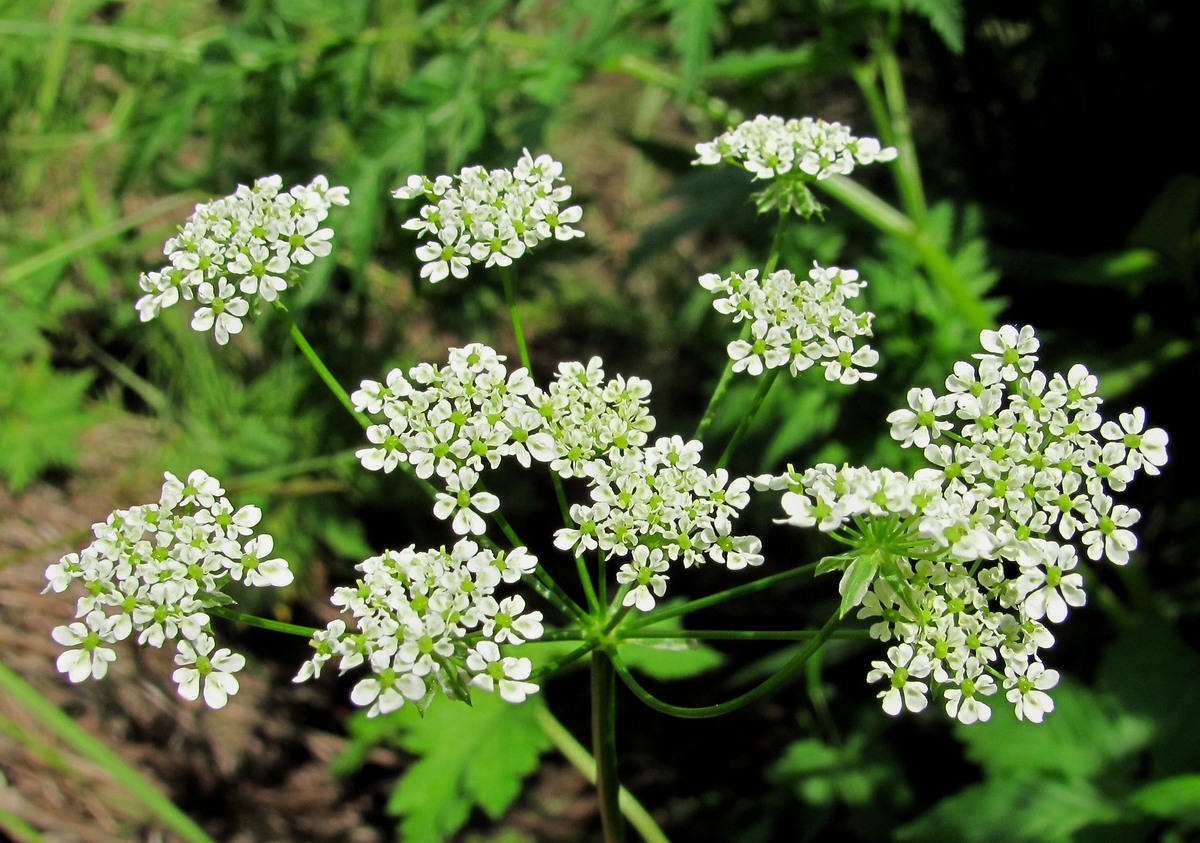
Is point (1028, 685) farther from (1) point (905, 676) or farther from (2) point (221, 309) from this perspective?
(2) point (221, 309)

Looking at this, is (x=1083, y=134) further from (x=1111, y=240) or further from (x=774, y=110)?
(x=774, y=110)

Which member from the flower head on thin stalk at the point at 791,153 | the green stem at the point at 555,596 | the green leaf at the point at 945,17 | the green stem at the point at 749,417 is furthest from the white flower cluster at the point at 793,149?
the green stem at the point at 555,596

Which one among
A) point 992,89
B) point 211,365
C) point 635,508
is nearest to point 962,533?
point 635,508

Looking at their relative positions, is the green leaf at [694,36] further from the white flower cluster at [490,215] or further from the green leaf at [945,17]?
the white flower cluster at [490,215]

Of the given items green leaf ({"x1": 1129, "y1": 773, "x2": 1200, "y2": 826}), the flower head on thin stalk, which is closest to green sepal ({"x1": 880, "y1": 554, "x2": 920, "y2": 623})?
→ the flower head on thin stalk

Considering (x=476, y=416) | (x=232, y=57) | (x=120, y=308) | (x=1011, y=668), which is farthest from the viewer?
(x=120, y=308)

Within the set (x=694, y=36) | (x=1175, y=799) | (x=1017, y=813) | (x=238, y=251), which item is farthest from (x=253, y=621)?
(x=1175, y=799)

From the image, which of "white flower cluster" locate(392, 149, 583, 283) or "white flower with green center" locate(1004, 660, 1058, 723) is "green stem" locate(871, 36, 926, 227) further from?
"white flower with green center" locate(1004, 660, 1058, 723)
